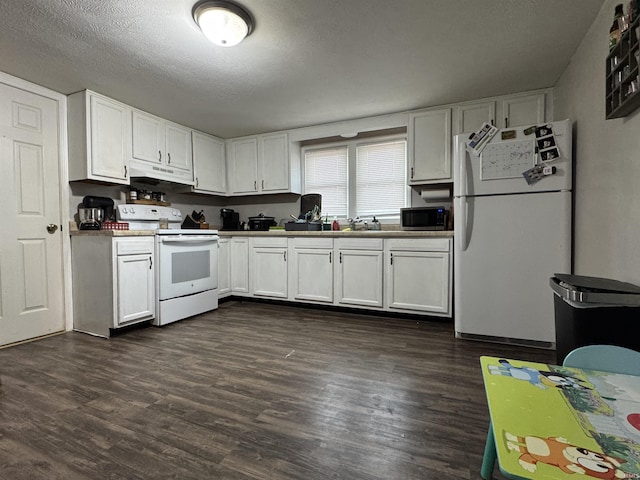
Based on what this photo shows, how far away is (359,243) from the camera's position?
11.0 feet

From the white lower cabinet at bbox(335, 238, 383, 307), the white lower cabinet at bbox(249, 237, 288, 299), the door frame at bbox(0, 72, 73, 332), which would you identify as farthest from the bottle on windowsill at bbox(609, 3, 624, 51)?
the door frame at bbox(0, 72, 73, 332)

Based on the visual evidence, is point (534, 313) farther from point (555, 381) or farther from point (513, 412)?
point (513, 412)

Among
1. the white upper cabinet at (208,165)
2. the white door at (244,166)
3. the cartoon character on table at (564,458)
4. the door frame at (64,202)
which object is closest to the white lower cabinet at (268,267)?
the white door at (244,166)

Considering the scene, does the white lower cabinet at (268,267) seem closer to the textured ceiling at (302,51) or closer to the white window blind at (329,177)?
the white window blind at (329,177)

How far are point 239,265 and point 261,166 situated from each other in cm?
133

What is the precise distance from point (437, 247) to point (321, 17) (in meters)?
2.10

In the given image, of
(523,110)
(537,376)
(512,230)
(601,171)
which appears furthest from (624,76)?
(523,110)

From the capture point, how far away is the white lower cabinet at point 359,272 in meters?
3.29

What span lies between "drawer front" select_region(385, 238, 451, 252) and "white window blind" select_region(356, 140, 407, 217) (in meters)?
0.74

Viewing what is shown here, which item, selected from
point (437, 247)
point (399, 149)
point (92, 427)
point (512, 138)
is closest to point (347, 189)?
point (399, 149)

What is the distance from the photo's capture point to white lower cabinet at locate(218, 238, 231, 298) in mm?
3932

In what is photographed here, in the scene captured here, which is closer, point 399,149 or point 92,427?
point 92,427

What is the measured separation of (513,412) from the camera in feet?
2.02

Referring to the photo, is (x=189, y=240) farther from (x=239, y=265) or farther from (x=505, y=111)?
(x=505, y=111)
